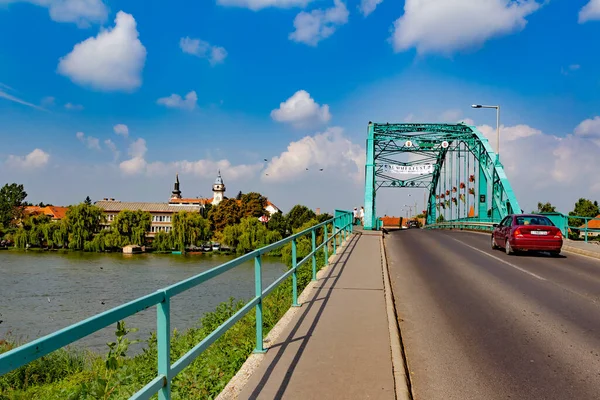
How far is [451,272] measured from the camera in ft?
45.8

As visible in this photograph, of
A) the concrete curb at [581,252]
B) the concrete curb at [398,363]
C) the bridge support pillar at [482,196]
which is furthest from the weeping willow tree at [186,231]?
the concrete curb at [398,363]

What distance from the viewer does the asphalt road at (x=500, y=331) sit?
17.3ft

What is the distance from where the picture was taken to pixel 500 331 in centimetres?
748

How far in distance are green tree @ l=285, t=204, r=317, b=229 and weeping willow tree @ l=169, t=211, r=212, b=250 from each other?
66.6 ft

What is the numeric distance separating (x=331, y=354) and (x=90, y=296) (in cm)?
3380

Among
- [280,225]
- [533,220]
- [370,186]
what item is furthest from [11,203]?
[533,220]

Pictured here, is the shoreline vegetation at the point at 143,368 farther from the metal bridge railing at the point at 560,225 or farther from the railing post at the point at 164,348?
the metal bridge railing at the point at 560,225

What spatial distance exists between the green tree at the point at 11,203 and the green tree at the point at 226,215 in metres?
58.7

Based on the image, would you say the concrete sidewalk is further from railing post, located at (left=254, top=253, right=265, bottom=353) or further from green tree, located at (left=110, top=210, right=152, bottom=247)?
green tree, located at (left=110, top=210, right=152, bottom=247)

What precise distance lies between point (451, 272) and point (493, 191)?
25880 mm

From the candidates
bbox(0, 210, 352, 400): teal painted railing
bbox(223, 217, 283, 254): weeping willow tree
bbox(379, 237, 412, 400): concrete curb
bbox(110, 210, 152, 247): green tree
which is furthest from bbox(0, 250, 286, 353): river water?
bbox(110, 210, 152, 247): green tree

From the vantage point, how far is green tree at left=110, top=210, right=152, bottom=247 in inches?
3863

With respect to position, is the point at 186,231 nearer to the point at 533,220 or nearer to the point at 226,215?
the point at 226,215

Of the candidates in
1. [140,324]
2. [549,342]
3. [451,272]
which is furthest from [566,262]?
[140,324]
